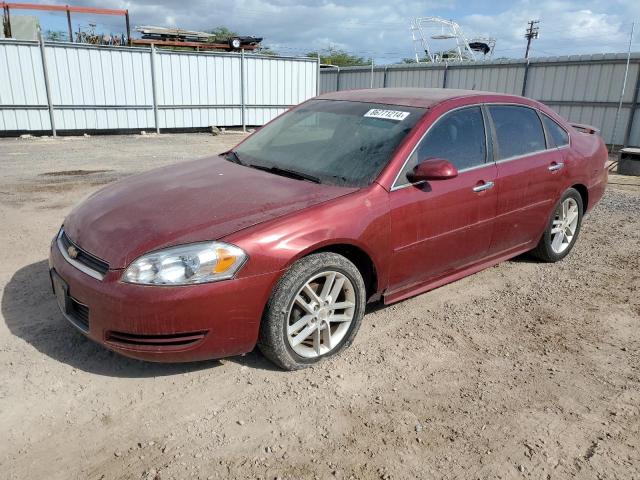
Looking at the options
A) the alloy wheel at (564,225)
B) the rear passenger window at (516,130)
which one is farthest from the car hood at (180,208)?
the alloy wheel at (564,225)

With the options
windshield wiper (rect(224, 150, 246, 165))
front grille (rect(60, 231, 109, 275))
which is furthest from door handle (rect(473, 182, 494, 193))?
front grille (rect(60, 231, 109, 275))

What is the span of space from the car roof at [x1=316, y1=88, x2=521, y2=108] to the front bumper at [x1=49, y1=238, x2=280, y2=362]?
6.15ft

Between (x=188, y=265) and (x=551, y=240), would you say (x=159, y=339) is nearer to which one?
(x=188, y=265)

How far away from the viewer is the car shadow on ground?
305 cm

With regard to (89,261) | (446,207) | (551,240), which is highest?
(446,207)

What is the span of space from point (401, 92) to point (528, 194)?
4.57 feet

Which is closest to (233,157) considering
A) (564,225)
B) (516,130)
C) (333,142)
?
(333,142)

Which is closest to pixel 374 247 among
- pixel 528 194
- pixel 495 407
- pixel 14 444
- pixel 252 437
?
pixel 495 407

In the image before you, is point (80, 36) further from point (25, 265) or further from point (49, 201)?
point (25, 265)

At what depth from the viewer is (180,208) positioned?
10.1 ft

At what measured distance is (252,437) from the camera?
2.53m

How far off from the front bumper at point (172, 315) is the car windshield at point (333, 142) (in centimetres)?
101

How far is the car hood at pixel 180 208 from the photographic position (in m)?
2.79

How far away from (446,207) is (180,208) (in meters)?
1.83
